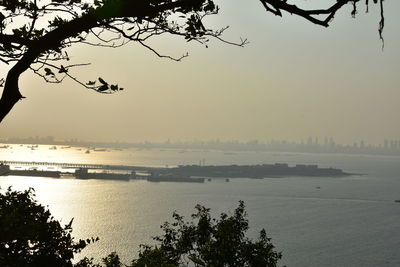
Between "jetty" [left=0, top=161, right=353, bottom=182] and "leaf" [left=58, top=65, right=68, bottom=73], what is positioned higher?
"leaf" [left=58, top=65, right=68, bottom=73]

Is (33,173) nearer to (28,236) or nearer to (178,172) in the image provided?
(178,172)

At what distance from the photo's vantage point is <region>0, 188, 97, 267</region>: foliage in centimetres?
740

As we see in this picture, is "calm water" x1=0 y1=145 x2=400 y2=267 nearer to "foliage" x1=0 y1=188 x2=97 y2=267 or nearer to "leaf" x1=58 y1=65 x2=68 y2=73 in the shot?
"foliage" x1=0 y1=188 x2=97 y2=267

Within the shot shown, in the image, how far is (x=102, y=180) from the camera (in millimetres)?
125000

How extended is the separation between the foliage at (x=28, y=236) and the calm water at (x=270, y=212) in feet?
122

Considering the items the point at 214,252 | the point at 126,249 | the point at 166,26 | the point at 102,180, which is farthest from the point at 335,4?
the point at 102,180

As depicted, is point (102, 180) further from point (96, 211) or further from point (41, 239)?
point (41, 239)

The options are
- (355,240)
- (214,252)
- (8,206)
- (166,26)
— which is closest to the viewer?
(166,26)

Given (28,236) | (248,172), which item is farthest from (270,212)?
(248,172)

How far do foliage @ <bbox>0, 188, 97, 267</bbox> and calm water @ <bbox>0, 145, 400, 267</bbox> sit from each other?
122 feet

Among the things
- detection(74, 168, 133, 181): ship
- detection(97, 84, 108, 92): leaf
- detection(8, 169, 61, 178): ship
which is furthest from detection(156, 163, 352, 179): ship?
detection(97, 84, 108, 92): leaf

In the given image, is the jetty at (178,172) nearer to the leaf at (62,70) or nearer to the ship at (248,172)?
the ship at (248,172)

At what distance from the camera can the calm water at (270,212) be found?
49.7 m

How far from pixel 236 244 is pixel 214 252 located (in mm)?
778
